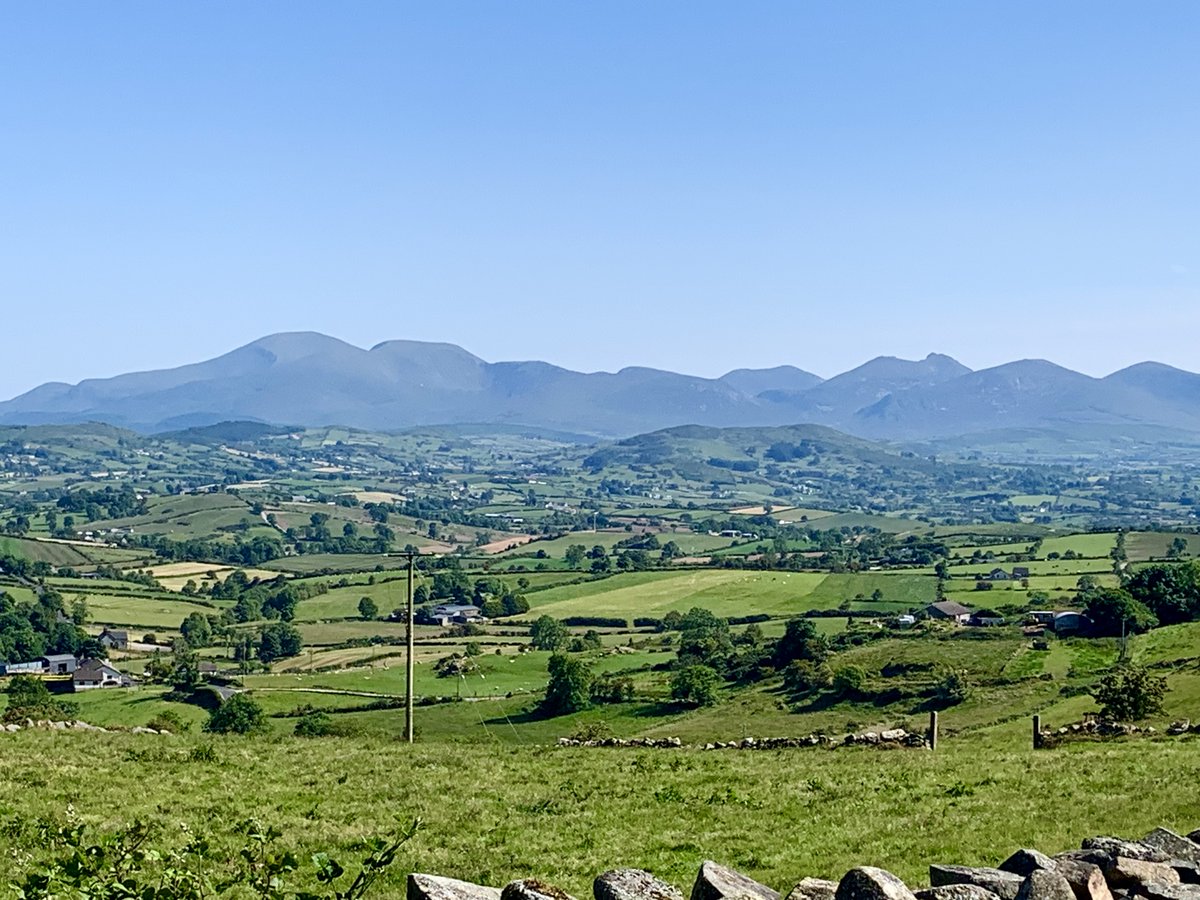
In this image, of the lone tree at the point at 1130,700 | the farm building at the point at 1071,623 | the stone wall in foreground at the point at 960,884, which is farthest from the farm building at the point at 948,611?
the stone wall in foreground at the point at 960,884

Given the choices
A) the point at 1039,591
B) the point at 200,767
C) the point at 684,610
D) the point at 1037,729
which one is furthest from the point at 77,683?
the point at 1039,591

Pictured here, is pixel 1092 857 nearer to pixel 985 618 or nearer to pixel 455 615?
pixel 985 618

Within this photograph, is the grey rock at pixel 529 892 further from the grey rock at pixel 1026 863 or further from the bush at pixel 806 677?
the bush at pixel 806 677

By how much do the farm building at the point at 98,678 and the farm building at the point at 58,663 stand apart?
10128mm

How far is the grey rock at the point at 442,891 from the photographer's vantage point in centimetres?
1084

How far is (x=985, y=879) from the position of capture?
12.3 meters

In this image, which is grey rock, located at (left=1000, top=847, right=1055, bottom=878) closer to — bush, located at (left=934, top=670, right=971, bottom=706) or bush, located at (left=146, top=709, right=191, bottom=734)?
bush, located at (left=146, top=709, right=191, bottom=734)

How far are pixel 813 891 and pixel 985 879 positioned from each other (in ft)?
6.29

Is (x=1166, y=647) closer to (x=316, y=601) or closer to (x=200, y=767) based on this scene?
(x=200, y=767)

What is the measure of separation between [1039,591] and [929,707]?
209 ft

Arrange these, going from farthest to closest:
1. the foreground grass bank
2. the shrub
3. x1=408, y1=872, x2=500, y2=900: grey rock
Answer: the shrub, the foreground grass bank, x1=408, y1=872, x2=500, y2=900: grey rock

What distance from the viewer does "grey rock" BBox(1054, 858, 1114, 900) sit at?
11.7 metres

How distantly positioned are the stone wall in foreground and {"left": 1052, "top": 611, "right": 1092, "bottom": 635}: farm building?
73.6 metres

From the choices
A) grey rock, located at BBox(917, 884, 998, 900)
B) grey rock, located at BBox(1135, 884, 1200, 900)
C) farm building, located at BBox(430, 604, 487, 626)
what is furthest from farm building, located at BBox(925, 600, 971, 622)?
grey rock, located at BBox(917, 884, 998, 900)
